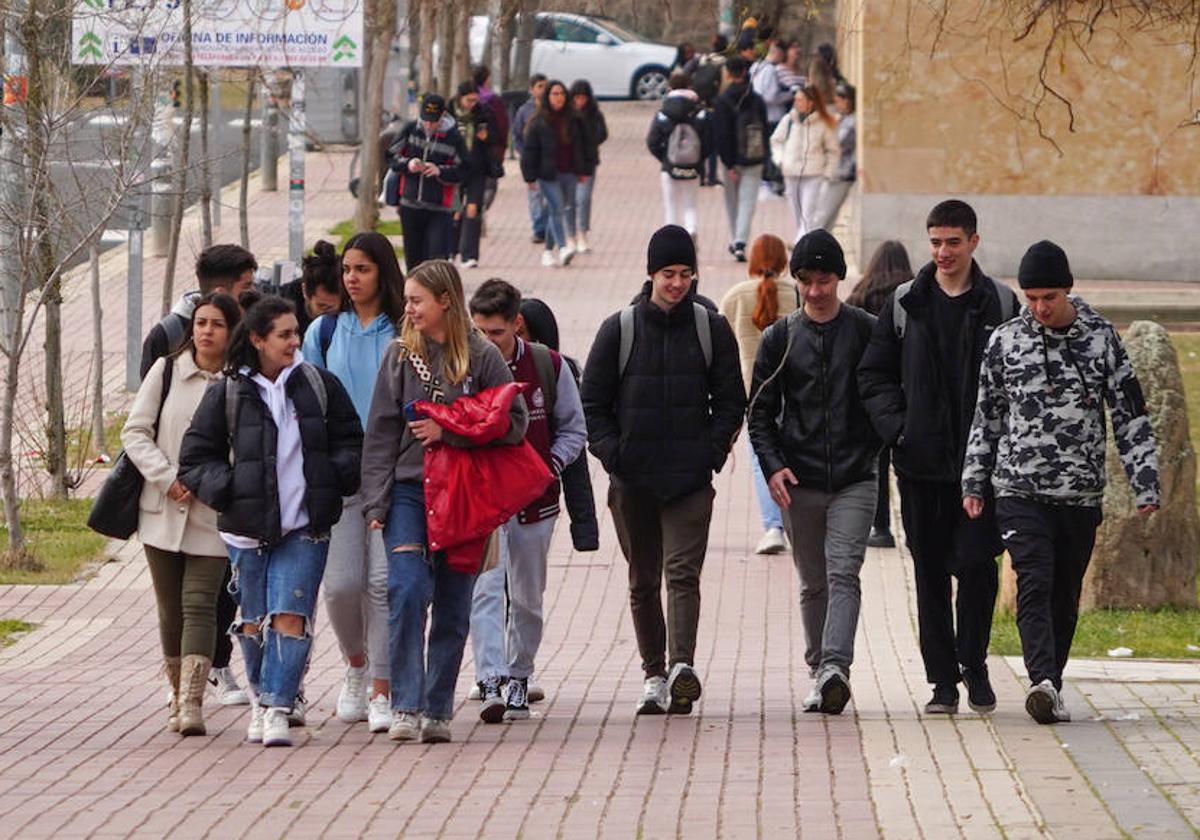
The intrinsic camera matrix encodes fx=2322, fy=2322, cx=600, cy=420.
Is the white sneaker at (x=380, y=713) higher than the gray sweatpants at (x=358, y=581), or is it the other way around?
the gray sweatpants at (x=358, y=581)

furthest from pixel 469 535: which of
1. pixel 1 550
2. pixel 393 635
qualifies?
pixel 1 550

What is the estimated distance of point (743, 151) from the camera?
2373 centimetres

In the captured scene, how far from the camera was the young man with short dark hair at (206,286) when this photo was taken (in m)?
8.75

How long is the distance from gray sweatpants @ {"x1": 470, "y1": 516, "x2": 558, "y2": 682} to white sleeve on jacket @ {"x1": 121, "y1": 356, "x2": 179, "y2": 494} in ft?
3.99

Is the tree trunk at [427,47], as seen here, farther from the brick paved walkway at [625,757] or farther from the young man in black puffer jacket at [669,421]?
the young man in black puffer jacket at [669,421]

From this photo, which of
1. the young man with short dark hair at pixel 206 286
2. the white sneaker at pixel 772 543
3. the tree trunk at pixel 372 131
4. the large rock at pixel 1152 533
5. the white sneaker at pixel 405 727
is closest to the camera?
the white sneaker at pixel 405 727

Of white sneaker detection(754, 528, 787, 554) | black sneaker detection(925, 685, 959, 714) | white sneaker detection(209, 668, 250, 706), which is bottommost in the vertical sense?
white sneaker detection(754, 528, 787, 554)

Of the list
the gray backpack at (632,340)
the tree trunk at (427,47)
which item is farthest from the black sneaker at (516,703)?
the tree trunk at (427,47)

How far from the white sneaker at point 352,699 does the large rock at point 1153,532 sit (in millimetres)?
4125

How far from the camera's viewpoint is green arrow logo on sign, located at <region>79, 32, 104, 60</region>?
1523cm

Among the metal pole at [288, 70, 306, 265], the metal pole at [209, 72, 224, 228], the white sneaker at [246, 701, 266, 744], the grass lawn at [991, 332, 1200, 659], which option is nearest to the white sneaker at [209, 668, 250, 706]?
the white sneaker at [246, 701, 266, 744]

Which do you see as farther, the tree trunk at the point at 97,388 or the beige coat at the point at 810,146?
the beige coat at the point at 810,146

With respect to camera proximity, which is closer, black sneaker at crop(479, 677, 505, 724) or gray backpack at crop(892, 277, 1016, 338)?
gray backpack at crop(892, 277, 1016, 338)

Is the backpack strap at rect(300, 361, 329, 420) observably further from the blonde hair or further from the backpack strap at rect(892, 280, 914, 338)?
the backpack strap at rect(892, 280, 914, 338)
